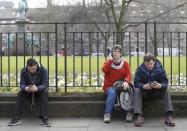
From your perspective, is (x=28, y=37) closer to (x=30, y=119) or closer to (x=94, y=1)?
(x=30, y=119)

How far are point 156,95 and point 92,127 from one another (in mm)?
1378

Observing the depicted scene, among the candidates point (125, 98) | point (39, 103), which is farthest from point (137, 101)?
point (39, 103)

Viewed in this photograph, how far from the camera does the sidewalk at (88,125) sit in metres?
8.02

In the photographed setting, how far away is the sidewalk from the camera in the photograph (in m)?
8.02

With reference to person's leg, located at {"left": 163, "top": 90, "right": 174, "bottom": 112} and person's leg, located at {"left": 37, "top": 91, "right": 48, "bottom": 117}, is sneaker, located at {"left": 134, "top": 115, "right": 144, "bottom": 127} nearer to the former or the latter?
person's leg, located at {"left": 163, "top": 90, "right": 174, "bottom": 112}

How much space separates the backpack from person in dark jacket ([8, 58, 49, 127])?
1.36 m

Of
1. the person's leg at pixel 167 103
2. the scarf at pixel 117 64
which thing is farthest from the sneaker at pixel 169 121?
the scarf at pixel 117 64

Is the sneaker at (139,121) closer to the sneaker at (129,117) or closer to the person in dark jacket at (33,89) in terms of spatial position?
the sneaker at (129,117)

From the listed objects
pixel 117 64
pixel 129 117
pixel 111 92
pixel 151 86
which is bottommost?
pixel 129 117

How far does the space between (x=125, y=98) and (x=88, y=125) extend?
2.81ft

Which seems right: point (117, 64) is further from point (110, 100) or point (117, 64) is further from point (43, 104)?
point (43, 104)

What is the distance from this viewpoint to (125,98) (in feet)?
27.7

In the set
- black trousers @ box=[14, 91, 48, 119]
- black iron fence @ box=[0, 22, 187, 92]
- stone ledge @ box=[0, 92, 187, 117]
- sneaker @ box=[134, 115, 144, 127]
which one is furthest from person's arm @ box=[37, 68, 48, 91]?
sneaker @ box=[134, 115, 144, 127]

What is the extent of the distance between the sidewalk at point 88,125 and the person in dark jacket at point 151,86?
0.60ft
